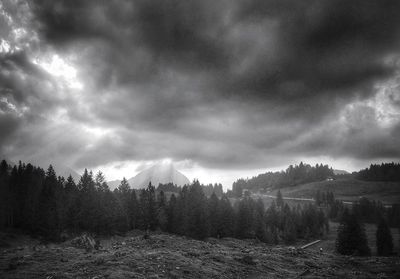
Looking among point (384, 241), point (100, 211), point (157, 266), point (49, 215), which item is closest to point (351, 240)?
point (384, 241)

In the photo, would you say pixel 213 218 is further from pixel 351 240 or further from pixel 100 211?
pixel 351 240

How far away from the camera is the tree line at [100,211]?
71.9 meters

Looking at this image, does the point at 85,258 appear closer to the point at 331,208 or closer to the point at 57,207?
the point at 57,207

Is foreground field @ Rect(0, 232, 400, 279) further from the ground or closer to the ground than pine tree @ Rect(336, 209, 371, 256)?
further from the ground

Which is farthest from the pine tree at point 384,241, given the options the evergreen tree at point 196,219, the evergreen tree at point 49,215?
the evergreen tree at point 49,215

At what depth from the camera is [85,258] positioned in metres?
25.2

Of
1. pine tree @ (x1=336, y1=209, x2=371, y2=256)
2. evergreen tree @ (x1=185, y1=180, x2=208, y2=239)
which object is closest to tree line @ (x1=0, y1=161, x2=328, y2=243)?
evergreen tree @ (x1=185, y1=180, x2=208, y2=239)

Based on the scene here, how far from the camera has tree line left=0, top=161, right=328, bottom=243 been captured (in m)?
71.9

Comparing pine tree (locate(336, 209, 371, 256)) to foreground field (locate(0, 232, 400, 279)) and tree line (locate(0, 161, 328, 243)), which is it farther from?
foreground field (locate(0, 232, 400, 279))

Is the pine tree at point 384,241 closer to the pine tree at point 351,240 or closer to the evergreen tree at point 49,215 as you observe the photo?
the pine tree at point 351,240

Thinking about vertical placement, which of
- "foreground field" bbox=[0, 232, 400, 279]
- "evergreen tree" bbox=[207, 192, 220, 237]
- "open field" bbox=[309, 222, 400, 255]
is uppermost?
Answer: "foreground field" bbox=[0, 232, 400, 279]

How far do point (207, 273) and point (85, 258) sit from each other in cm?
1260

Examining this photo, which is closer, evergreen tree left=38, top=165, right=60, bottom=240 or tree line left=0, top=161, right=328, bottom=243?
evergreen tree left=38, top=165, right=60, bottom=240

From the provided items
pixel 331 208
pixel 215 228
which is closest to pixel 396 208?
pixel 331 208
